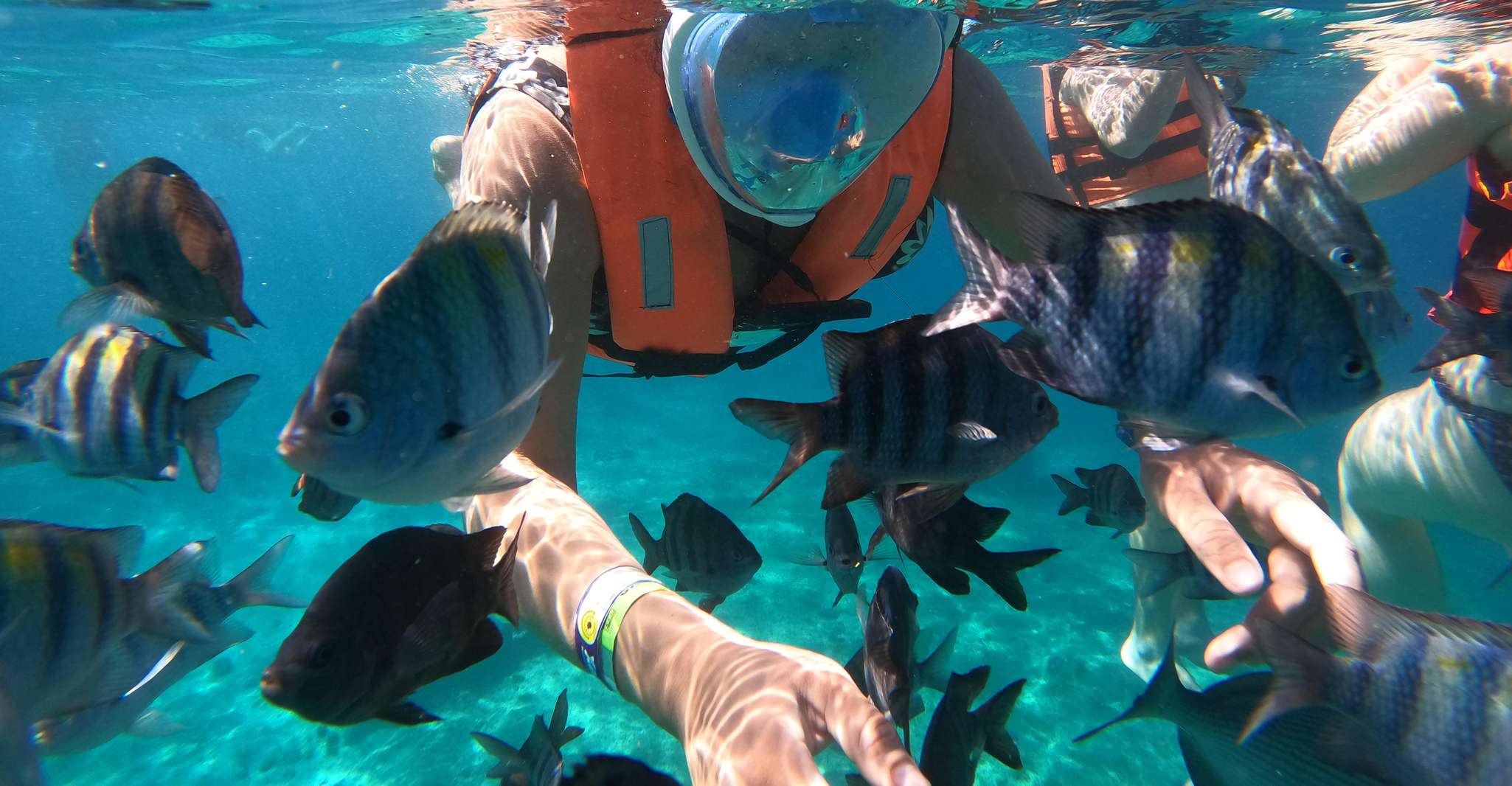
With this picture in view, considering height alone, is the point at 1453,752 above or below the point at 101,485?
above

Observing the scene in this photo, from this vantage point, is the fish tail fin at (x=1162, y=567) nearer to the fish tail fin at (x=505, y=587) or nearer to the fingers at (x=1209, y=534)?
the fingers at (x=1209, y=534)

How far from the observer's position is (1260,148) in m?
1.71

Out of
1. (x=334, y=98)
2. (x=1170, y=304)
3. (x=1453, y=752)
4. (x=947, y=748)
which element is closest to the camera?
(x=1170, y=304)

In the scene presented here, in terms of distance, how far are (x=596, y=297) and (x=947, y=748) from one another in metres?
2.20

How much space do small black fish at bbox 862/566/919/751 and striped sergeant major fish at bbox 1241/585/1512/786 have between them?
0.81m

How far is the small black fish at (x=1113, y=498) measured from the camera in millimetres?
3275

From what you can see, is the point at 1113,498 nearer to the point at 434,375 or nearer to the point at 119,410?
the point at 434,375

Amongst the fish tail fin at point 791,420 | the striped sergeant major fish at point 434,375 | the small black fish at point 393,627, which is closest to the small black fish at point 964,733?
the fish tail fin at point 791,420

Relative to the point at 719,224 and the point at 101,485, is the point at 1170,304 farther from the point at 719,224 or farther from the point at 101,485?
the point at 101,485

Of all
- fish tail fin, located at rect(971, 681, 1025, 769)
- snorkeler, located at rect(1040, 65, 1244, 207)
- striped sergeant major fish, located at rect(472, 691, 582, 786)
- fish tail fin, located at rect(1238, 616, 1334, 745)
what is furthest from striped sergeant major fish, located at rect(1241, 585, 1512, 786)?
snorkeler, located at rect(1040, 65, 1244, 207)

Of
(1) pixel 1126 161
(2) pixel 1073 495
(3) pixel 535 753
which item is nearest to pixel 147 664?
(3) pixel 535 753

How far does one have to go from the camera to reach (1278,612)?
173 cm

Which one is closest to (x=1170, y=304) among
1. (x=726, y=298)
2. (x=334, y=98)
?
(x=726, y=298)

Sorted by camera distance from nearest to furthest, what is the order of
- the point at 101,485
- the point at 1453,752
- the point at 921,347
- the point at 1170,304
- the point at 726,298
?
1. the point at 1170,304
2. the point at 1453,752
3. the point at 921,347
4. the point at 726,298
5. the point at 101,485
